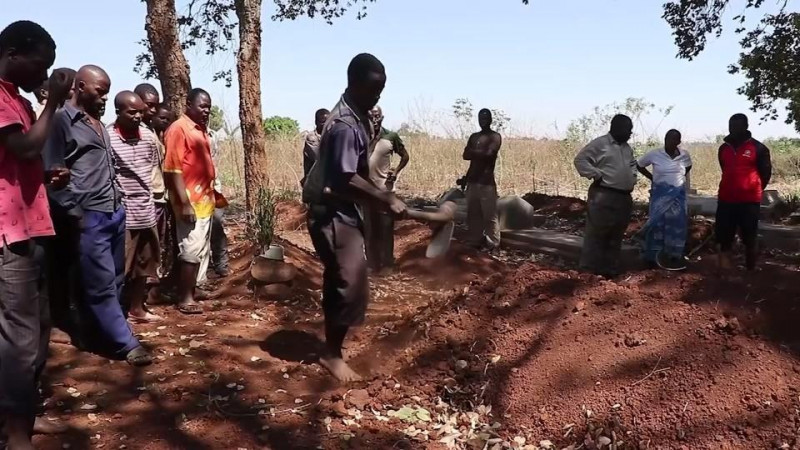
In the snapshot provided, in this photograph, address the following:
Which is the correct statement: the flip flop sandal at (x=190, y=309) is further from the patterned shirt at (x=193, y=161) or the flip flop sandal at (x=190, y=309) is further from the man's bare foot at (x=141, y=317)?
the patterned shirt at (x=193, y=161)

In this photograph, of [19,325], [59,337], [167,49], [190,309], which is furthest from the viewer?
[167,49]

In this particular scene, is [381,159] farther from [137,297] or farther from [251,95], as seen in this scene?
[137,297]

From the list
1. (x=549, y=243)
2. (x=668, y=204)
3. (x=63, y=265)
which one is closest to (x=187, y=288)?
(x=63, y=265)

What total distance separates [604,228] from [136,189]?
3996mm

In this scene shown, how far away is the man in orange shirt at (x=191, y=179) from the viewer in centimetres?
459

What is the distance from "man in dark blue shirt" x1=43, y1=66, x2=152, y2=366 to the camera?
3.45m

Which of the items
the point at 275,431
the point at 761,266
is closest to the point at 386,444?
the point at 275,431

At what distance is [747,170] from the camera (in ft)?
20.5

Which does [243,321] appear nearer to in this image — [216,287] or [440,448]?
[216,287]

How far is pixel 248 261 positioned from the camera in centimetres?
636

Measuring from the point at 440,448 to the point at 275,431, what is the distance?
2.54ft

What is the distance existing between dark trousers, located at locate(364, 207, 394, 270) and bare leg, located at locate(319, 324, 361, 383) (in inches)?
123

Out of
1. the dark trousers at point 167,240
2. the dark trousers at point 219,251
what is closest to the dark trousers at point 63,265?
the dark trousers at point 167,240

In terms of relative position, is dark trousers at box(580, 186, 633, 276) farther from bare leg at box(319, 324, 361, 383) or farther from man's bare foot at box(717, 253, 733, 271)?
bare leg at box(319, 324, 361, 383)
